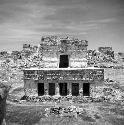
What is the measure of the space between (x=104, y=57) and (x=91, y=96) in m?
23.4

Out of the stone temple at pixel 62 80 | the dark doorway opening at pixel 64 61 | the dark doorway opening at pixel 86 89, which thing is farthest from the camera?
the dark doorway opening at pixel 64 61

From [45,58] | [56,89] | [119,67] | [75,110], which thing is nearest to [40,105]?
[56,89]

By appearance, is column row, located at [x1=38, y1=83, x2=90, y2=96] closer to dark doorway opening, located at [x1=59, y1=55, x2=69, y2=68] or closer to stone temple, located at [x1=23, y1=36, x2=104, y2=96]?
stone temple, located at [x1=23, y1=36, x2=104, y2=96]

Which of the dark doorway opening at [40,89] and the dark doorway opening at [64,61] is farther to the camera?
the dark doorway opening at [64,61]

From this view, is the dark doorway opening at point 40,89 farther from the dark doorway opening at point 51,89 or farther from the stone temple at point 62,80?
the dark doorway opening at point 51,89

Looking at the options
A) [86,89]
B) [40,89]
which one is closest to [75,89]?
[86,89]

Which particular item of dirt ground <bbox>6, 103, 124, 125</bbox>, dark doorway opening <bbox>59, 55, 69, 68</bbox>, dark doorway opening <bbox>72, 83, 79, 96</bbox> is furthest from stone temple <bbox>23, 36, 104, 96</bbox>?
dark doorway opening <bbox>59, 55, 69, 68</bbox>

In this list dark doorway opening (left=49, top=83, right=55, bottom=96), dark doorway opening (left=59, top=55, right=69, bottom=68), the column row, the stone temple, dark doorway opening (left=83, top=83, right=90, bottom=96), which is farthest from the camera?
dark doorway opening (left=59, top=55, right=69, bottom=68)

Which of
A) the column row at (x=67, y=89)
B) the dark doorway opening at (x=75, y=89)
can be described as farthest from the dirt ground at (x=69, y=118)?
the dark doorway opening at (x=75, y=89)

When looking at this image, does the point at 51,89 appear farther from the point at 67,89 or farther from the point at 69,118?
the point at 69,118

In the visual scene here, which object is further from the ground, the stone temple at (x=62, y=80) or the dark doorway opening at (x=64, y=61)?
the dark doorway opening at (x=64, y=61)

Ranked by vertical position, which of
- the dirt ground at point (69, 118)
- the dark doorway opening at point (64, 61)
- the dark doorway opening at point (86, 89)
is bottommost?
→ the dirt ground at point (69, 118)

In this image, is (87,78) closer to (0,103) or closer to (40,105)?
(40,105)

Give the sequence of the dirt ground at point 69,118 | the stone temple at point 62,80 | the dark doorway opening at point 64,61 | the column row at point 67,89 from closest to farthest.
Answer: the dirt ground at point 69,118 < the stone temple at point 62,80 < the column row at point 67,89 < the dark doorway opening at point 64,61
